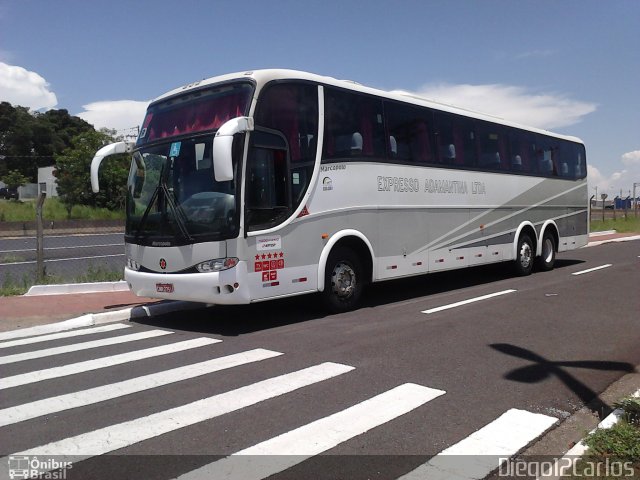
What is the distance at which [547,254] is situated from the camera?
15367 mm

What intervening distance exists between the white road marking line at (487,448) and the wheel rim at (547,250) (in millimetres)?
11238

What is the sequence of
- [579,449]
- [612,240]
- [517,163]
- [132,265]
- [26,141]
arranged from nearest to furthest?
[579,449] < [132,265] < [517,163] < [612,240] < [26,141]

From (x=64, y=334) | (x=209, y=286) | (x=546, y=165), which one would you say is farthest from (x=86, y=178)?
(x=209, y=286)

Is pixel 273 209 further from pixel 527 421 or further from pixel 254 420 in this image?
pixel 527 421

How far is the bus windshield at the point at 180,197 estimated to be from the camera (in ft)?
25.3

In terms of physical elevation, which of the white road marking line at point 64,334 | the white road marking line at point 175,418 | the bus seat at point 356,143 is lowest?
the white road marking line at point 175,418

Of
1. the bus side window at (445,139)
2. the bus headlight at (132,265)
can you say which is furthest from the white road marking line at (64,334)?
the bus side window at (445,139)

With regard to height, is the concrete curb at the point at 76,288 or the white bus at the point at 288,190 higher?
the white bus at the point at 288,190

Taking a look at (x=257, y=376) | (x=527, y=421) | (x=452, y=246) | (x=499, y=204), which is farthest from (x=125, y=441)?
(x=499, y=204)

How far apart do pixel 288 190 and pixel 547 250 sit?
965 cm

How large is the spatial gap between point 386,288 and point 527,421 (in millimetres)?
8028

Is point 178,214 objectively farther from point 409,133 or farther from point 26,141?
point 26,141

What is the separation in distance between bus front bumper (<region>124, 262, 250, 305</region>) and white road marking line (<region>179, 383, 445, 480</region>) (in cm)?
298

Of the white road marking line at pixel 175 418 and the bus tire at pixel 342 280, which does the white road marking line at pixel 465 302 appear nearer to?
the bus tire at pixel 342 280
